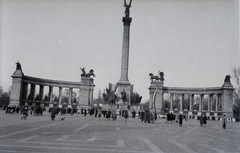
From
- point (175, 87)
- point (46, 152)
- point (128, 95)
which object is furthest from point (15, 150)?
point (175, 87)

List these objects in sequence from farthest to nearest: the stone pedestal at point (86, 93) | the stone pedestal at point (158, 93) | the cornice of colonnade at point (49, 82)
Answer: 1. the stone pedestal at point (158, 93)
2. the stone pedestal at point (86, 93)
3. the cornice of colonnade at point (49, 82)

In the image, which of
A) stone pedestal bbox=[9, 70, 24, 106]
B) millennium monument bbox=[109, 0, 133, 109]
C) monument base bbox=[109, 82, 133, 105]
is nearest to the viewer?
monument base bbox=[109, 82, 133, 105]

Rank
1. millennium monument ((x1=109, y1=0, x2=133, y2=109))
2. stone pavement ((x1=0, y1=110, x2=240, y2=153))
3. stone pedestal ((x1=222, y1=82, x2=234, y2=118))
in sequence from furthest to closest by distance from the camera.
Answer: stone pedestal ((x1=222, y1=82, x2=234, y2=118))
millennium monument ((x1=109, y1=0, x2=133, y2=109))
stone pavement ((x1=0, y1=110, x2=240, y2=153))

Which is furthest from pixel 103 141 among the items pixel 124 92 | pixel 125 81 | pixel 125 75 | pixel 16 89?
pixel 16 89

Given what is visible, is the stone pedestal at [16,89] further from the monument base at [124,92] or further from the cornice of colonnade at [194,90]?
the cornice of colonnade at [194,90]

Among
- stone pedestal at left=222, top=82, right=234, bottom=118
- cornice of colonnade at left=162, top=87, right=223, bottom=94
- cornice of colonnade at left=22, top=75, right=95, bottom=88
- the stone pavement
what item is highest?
cornice of colonnade at left=22, top=75, right=95, bottom=88

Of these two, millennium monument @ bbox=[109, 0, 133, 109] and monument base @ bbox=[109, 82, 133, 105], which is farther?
millennium monument @ bbox=[109, 0, 133, 109]

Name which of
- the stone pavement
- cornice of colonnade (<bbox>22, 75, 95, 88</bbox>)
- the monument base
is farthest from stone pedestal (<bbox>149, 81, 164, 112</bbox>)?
the stone pavement

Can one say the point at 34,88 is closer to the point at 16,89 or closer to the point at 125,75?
the point at 16,89

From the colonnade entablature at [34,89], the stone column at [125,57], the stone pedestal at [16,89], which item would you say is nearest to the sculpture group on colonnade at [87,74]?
the colonnade entablature at [34,89]

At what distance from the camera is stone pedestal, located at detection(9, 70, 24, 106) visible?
6238 centimetres

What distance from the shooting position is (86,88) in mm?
74812

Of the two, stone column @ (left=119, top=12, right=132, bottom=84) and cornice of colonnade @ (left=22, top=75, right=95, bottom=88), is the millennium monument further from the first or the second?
cornice of colonnade @ (left=22, top=75, right=95, bottom=88)

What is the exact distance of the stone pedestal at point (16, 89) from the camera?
6238 cm
